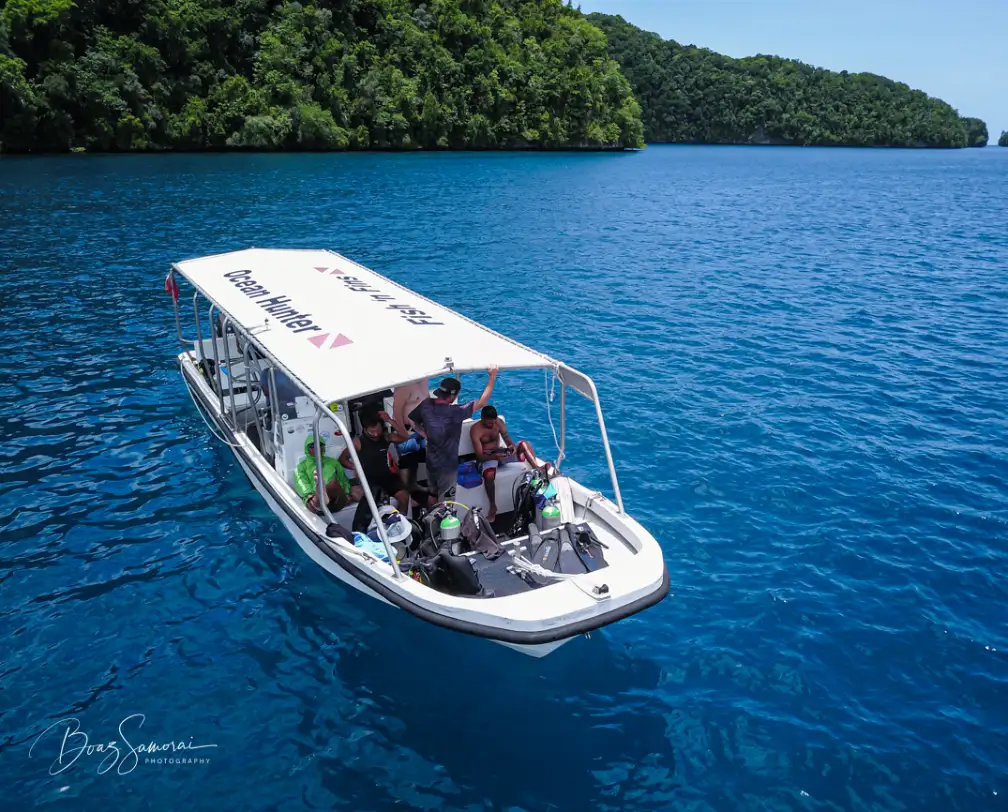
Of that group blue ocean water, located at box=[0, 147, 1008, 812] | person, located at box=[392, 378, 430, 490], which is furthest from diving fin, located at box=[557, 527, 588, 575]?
person, located at box=[392, 378, 430, 490]

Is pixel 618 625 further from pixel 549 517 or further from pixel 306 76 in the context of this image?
pixel 306 76

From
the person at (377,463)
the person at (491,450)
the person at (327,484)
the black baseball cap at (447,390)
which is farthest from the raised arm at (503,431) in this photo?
the person at (327,484)

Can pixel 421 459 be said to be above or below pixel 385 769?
above

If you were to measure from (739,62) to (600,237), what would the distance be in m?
180

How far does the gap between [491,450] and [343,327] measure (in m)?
2.95

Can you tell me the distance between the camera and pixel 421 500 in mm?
11234

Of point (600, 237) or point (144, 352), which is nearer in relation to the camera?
point (144, 352)

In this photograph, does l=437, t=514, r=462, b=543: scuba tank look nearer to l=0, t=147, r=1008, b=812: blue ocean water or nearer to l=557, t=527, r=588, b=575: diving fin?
l=0, t=147, r=1008, b=812: blue ocean water

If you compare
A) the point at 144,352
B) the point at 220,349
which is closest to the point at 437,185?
the point at 144,352

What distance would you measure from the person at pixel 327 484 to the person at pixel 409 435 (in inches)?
29.0

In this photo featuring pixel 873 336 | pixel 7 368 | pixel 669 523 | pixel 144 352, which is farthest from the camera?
pixel 873 336

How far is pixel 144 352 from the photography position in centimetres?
2061

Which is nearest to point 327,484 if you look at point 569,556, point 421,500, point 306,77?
point 421,500

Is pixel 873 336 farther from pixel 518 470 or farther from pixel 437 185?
pixel 437 185
